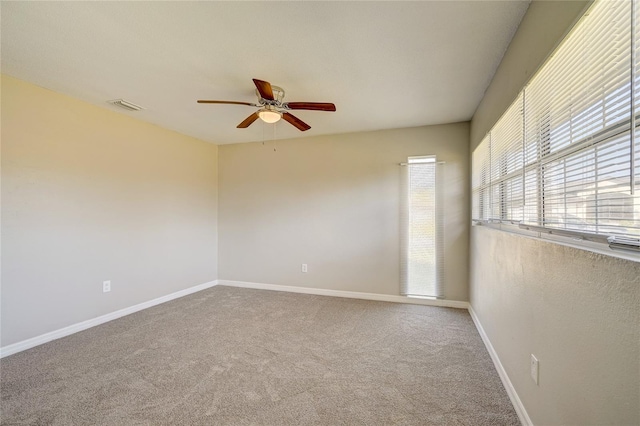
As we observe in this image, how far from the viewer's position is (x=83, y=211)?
2.89 metres

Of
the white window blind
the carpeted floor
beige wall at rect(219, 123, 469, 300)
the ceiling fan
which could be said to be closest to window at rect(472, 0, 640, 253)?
the white window blind

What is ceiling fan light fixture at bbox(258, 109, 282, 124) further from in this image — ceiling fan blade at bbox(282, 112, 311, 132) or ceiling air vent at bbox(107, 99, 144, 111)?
ceiling air vent at bbox(107, 99, 144, 111)

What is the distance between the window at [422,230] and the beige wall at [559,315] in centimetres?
138

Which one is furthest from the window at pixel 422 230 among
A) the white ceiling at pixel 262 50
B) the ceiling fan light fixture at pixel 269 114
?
the ceiling fan light fixture at pixel 269 114

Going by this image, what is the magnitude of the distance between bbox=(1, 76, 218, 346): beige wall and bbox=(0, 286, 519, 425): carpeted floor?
0.45 m

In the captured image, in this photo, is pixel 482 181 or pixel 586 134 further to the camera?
pixel 482 181

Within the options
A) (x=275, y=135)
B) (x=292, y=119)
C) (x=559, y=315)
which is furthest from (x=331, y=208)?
(x=559, y=315)

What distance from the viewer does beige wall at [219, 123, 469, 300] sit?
353cm

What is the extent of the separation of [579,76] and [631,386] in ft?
3.57

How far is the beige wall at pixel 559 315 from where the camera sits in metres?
0.81

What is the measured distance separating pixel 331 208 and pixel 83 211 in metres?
2.96

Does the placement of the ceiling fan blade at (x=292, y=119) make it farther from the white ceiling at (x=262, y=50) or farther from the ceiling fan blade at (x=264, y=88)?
the ceiling fan blade at (x=264, y=88)

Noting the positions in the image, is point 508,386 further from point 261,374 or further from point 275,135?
point 275,135

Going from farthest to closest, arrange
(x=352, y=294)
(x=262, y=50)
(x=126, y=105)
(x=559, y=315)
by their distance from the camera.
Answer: (x=352, y=294), (x=126, y=105), (x=262, y=50), (x=559, y=315)
